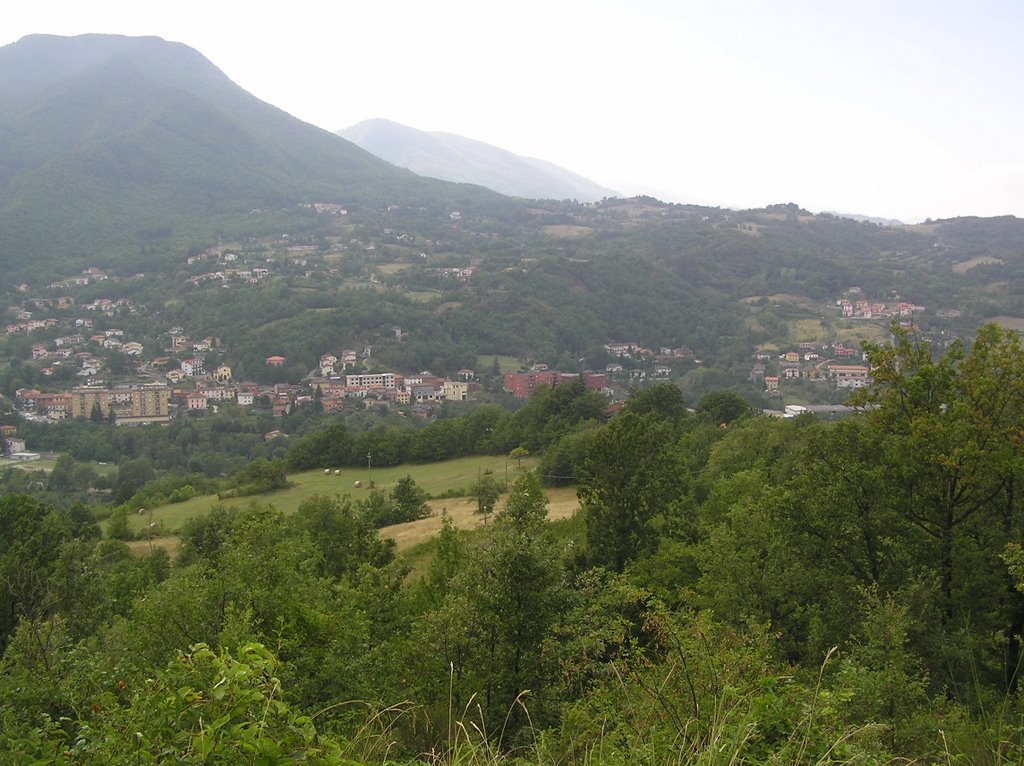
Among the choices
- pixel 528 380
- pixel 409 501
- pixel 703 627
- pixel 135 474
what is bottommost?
pixel 135 474

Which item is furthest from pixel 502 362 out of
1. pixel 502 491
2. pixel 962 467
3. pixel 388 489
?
pixel 962 467

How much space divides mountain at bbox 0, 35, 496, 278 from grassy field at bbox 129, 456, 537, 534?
105609mm

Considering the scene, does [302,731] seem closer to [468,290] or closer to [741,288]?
[468,290]

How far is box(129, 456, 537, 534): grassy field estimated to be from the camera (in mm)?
34531

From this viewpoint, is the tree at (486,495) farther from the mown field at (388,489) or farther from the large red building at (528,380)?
the large red building at (528,380)

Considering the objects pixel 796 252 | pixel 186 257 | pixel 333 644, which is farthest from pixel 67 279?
pixel 333 644

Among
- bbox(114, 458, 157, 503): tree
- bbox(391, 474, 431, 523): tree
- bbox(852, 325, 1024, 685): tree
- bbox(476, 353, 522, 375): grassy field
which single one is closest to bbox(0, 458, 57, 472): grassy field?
bbox(114, 458, 157, 503): tree

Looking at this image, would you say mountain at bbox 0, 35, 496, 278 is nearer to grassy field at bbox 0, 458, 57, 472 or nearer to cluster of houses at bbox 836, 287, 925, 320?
grassy field at bbox 0, 458, 57, 472

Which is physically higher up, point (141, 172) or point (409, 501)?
point (141, 172)

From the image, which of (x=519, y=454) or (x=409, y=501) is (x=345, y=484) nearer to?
(x=409, y=501)

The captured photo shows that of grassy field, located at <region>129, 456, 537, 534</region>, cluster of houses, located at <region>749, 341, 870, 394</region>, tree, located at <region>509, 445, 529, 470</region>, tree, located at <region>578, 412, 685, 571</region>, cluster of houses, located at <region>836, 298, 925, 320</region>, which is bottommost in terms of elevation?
grassy field, located at <region>129, 456, 537, 534</region>

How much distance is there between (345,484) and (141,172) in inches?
5836

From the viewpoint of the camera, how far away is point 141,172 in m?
156

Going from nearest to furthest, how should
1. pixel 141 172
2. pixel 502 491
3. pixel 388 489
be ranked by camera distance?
pixel 502 491 < pixel 388 489 < pixel 141 172
